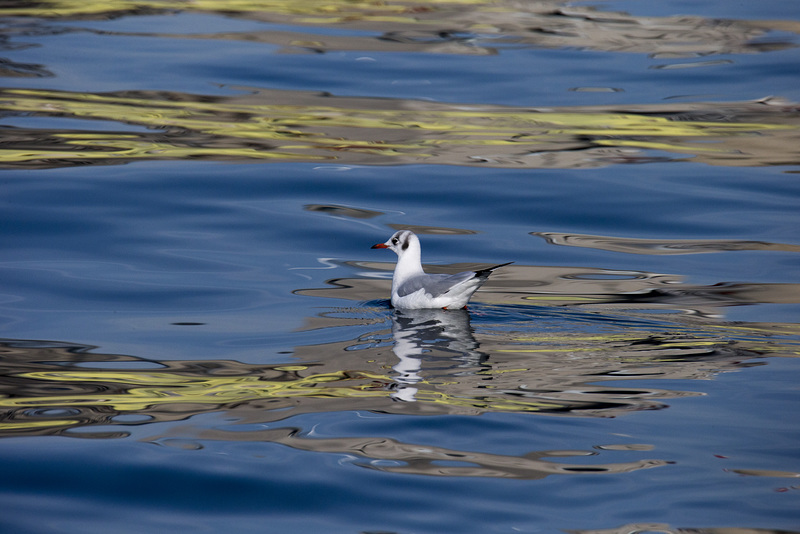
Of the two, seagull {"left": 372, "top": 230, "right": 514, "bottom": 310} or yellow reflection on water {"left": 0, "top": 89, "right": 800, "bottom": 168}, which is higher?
yellow reflection on water {"left": 0, "top": 89, "right": 800, "bottom": 168}

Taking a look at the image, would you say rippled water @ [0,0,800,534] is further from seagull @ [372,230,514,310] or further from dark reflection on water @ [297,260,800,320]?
seagull @ [372,230,514,310]

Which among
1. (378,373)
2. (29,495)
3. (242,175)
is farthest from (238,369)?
(242,175)

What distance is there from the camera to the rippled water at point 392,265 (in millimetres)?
6570

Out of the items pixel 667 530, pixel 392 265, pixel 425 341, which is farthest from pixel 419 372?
pixel 392 265

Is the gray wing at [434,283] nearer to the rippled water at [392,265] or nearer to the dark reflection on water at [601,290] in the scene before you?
the rippled water at [392,265]

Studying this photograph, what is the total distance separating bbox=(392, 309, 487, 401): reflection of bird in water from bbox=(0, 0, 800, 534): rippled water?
0.06 m

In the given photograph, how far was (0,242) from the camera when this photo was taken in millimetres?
12664

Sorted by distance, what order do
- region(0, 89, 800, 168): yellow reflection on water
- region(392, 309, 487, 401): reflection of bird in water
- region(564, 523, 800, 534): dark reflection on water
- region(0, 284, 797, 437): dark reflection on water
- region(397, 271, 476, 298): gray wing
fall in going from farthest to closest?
region(0, 89, 800, 168): yellow reflection on water → region(397, 271, 476, 298): gray wing → region(392, 309, 487, 401): reflection of bird in water → region(0, 284, 797, 437): dark reflection on water → region(564, 523, 800, 534): dark reflection on water

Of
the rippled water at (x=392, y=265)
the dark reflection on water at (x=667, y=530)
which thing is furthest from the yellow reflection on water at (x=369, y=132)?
the dark reflection on water at (x=667, y=530)

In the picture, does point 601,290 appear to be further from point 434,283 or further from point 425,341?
point 425,341

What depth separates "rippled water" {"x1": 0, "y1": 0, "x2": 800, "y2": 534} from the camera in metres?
6.57

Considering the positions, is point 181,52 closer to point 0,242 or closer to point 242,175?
point 242,175

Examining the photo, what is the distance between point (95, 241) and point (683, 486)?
916cm

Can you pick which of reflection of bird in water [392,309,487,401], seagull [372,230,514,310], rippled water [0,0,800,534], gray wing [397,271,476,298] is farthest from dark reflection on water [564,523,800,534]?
gray wing [397,271,476,298]
